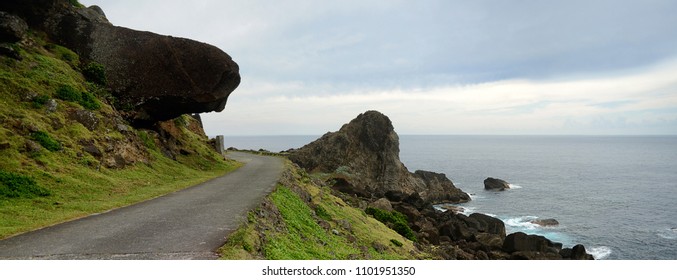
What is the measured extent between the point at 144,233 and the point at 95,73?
74.4ft

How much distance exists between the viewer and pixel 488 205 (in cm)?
7631

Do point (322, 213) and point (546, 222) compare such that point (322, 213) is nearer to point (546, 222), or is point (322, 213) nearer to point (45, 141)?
point (45, 141)

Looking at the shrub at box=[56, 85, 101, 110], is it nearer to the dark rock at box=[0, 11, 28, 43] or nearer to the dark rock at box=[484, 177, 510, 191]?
the dark rock at box=[0, 11, 28, 43]

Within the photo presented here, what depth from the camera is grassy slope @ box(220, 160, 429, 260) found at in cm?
1168

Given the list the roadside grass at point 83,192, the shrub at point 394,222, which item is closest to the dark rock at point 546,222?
the shrub at point 394,222

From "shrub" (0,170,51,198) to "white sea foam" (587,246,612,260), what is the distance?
5102 cm

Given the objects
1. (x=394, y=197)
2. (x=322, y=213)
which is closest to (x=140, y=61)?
(x=322, y=213)

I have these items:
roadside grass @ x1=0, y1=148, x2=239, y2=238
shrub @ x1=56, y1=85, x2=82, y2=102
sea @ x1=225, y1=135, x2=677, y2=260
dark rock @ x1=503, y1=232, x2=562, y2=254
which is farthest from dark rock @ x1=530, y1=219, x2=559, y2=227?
shrub @ x1=56, y1=85, x2=82, y2=102

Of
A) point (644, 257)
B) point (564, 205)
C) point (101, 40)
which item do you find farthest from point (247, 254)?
point (564, 205)

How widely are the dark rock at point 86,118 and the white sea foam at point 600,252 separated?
50.3 m

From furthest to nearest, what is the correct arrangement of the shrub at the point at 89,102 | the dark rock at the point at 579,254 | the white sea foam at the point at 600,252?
the white sea foam at the point at 600,252, the dark rock at the point at 579,254, the shrub at the point at 89,102

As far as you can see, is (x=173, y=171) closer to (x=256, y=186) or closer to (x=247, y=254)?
(x=256, y=186)

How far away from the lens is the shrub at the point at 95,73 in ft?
96.3

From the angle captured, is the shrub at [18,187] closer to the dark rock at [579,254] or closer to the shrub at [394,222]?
the shrub at [394,222]
